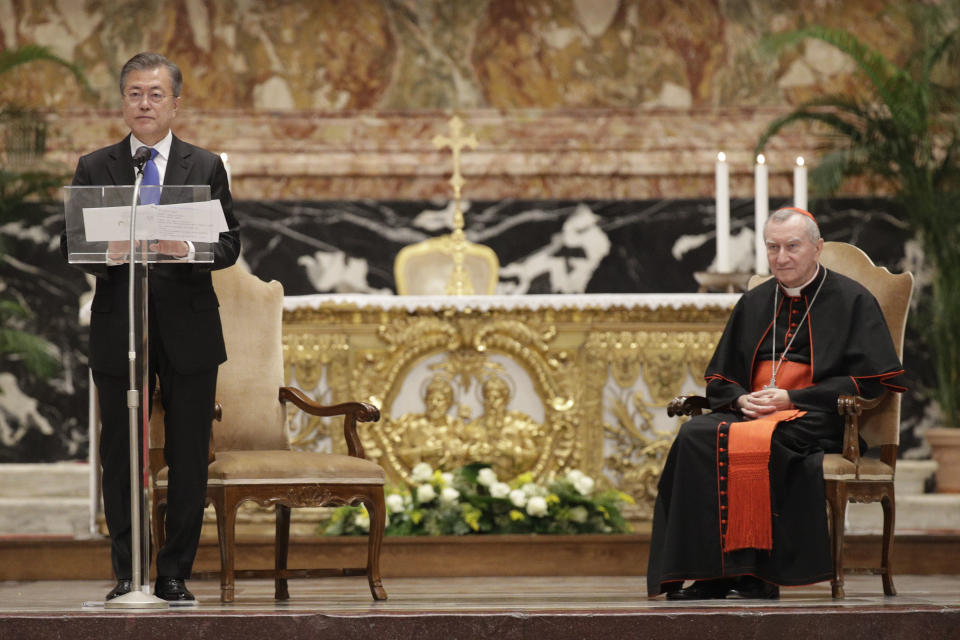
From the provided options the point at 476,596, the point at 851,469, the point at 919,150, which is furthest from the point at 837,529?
the point at 919,150

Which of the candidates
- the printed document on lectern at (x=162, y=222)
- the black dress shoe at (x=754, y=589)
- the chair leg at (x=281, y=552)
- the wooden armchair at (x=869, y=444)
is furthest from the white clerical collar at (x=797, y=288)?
the printed document on lectern at (x=162, y=222)

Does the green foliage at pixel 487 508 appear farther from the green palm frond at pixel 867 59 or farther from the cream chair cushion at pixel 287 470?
the green palm frond at pixel 867 59

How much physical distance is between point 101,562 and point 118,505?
2149 mm

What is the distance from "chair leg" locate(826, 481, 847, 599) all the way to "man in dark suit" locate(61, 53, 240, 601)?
2243 millimetres

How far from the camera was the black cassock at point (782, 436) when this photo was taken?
17.2ft

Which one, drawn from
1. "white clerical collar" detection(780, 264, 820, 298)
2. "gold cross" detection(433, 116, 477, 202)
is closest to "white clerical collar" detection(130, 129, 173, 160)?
"white clerical collar" detection(780, 264, 820, 298)

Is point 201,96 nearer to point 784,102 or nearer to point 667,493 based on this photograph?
point 784,102

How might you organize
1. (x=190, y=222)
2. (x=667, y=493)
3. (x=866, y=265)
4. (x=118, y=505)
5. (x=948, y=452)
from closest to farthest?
(x=190, y=222)
(x=118, y=505)
(x=667, y=493)
(x=866, y=265)
(x=948, y=452)

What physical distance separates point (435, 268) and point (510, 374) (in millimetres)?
1101

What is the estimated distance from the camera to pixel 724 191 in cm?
703

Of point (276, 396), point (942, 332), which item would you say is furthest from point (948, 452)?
point (276, 396)

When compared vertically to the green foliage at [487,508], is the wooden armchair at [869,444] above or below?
Answer: above

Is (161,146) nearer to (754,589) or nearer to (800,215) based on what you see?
(800,215)

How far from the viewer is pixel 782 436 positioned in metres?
5.36
